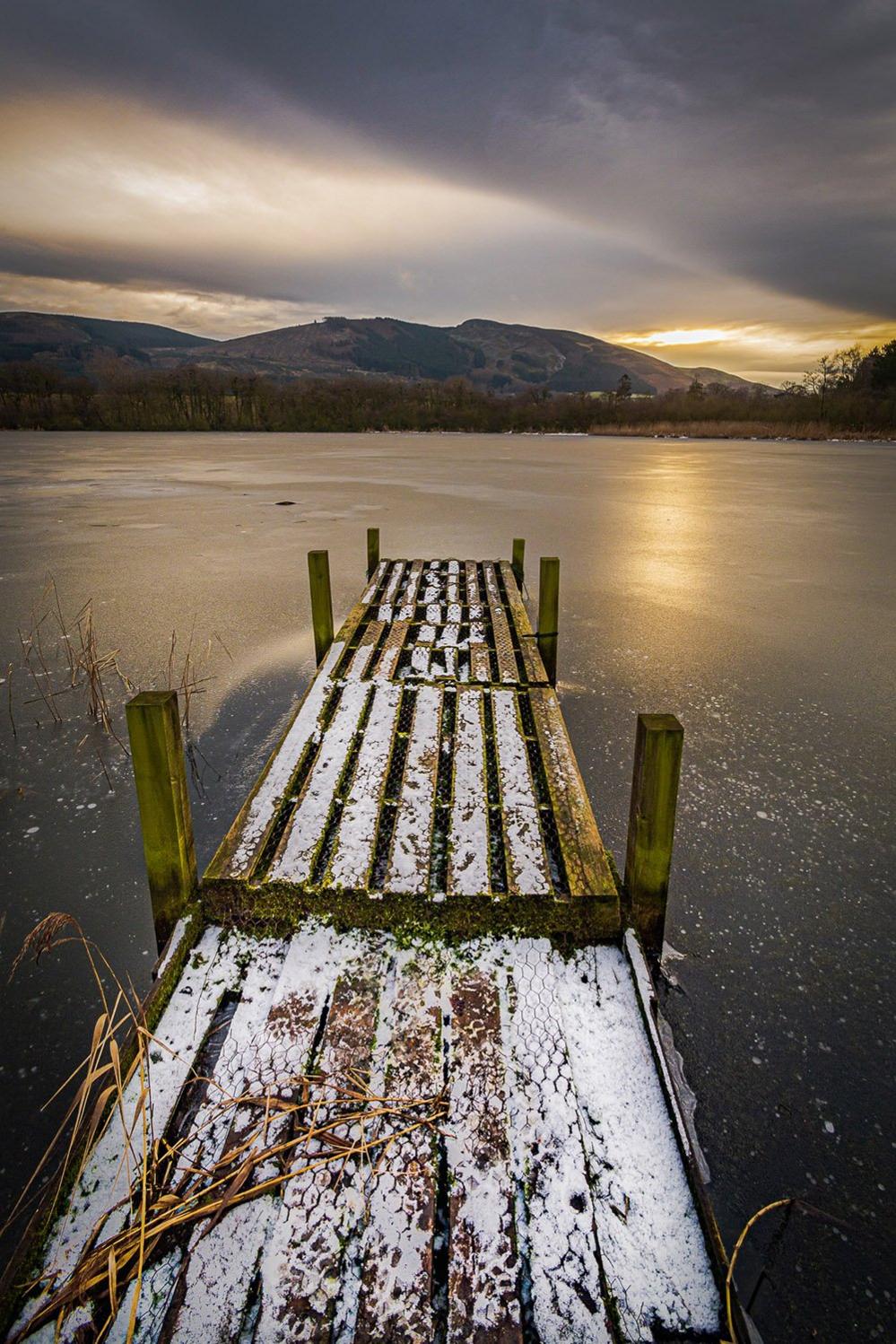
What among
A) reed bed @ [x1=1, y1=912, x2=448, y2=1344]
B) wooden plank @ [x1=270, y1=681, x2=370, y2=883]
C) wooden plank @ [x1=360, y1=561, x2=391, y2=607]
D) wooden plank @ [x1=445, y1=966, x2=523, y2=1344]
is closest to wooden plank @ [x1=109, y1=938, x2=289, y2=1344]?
reed bed @ [x1=1, y1=912, x2=448, y2=1344]

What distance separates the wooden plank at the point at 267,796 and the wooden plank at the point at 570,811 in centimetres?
105

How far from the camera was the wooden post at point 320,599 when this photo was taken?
14.0 feet

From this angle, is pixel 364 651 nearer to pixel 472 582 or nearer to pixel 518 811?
pixel 518 811

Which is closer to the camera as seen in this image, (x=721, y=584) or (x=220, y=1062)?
(x=220, y=1062)

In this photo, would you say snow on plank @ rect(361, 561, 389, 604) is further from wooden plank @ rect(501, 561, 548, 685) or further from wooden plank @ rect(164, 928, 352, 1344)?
wooden plank @ rect(164, 928, 352, 1344)

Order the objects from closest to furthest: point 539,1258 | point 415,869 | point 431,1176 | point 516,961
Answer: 1. point 539,1258
2. point 431,1176
3. point 516,961
4. point 415,869

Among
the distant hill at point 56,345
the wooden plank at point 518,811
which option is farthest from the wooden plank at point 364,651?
the distant hill at point 56,345

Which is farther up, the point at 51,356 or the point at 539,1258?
the point at 51,356

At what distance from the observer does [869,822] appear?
294 centimetres

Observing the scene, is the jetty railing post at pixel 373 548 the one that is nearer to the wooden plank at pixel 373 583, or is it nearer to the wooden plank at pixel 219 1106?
the wooden plank at pixel 373 583

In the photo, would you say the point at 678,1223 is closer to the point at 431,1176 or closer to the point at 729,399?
the point at 431,1176

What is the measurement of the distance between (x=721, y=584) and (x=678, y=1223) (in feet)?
21.7

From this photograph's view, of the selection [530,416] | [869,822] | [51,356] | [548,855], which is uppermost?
[51,356]

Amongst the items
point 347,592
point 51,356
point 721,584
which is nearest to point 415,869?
point 347,592
